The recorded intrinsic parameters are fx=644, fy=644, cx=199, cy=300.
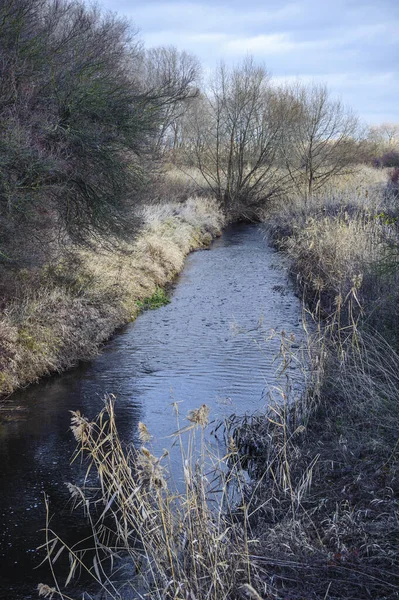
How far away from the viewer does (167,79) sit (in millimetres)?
11734

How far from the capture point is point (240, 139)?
101 ft

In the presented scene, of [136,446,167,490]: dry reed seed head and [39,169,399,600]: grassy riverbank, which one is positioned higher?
[136,446,167,490]: dry reed seed head

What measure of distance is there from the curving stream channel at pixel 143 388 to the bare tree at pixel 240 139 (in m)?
15.7

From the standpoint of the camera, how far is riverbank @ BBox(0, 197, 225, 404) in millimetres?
9109

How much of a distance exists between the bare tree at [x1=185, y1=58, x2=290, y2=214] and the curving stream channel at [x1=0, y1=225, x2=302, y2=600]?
15.7m

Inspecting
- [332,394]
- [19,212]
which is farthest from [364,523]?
[19,212]

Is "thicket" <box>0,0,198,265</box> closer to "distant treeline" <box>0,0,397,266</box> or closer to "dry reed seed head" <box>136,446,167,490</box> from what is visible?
"distant treeline" <box>0,0,397,266</box>

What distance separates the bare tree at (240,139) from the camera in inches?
1163

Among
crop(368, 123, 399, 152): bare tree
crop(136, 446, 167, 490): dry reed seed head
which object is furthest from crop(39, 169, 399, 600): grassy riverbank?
crop(368, 123, 399, 152): bare tree

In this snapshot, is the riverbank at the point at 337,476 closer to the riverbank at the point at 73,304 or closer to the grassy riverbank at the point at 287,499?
the grassy riverbank at the point at 287,499

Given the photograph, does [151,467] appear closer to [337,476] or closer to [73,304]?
[337,476]

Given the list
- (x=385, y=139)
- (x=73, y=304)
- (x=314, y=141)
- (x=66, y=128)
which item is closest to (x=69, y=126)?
(x=66, y=128)

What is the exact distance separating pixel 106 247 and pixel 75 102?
3090mm

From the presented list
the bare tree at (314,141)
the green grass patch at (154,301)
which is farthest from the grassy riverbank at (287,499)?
the bare tree at (314,141)
